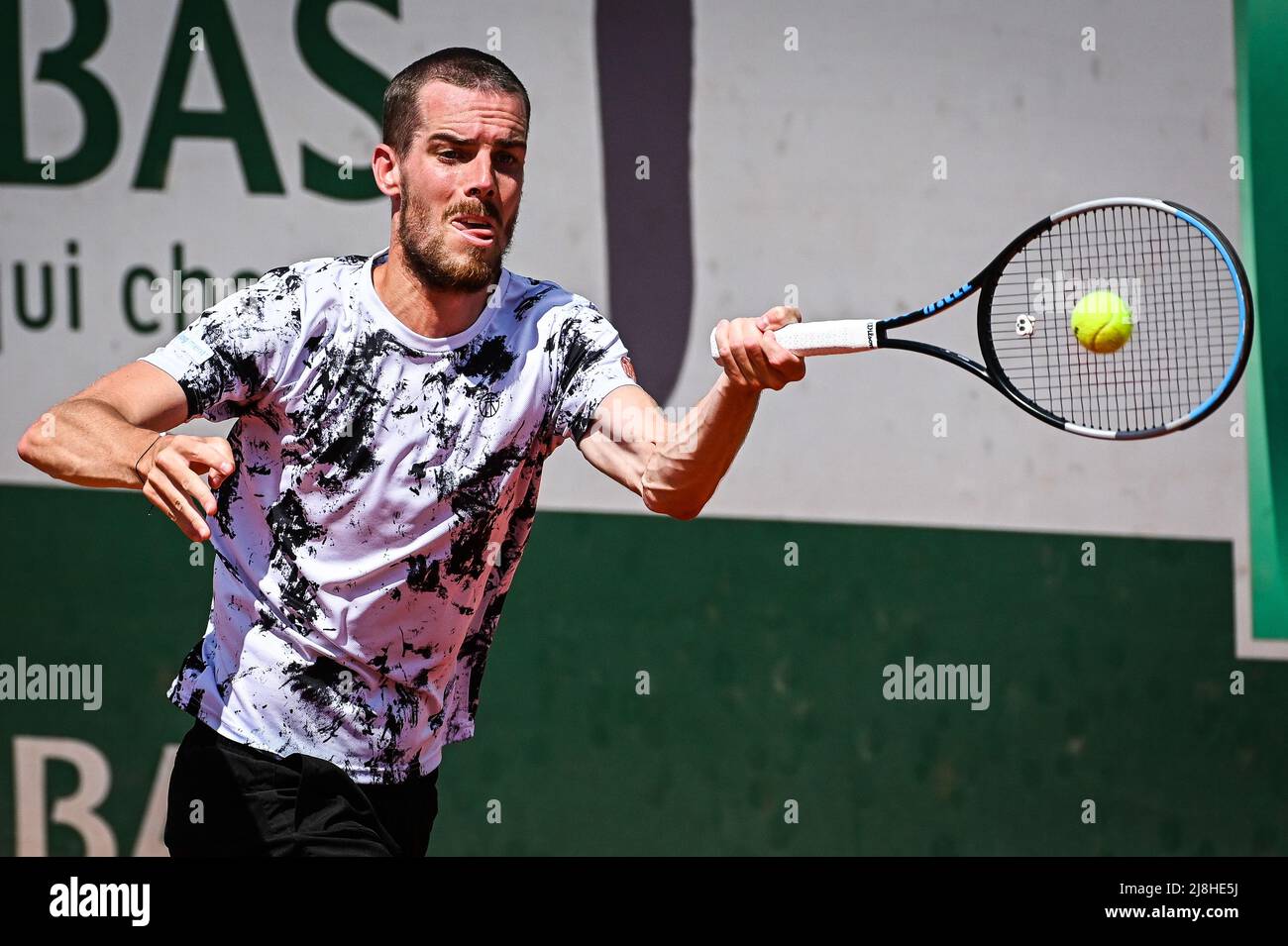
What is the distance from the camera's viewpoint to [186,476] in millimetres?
2141

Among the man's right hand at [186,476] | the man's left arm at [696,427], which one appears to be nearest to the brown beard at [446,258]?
the man's left arm at [696,427]

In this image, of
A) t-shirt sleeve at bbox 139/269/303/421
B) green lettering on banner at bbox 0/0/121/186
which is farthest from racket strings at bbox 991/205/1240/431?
green lettering on banner at bbox 0/0/121/186

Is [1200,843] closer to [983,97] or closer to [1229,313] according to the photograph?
[1229,313]

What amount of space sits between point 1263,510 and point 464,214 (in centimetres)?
278

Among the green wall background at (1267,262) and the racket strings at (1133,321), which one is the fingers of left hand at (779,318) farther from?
the green wall background at (1267,262)

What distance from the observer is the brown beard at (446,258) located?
2598 millimetres

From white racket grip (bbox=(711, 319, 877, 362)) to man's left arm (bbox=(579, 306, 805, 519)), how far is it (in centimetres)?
1

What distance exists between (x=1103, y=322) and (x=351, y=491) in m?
1.29

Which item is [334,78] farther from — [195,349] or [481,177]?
[195,349]

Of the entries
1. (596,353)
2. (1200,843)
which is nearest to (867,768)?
(1200,843)

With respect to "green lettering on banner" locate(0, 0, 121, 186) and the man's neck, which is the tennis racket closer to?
the man's neck

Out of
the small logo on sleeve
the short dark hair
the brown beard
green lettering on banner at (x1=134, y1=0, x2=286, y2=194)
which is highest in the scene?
green lettering on banner at (x1=134, y1=0, x2=286, y2=194)

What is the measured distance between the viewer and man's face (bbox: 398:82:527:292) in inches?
103

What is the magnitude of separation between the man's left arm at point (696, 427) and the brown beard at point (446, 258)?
0.30m
